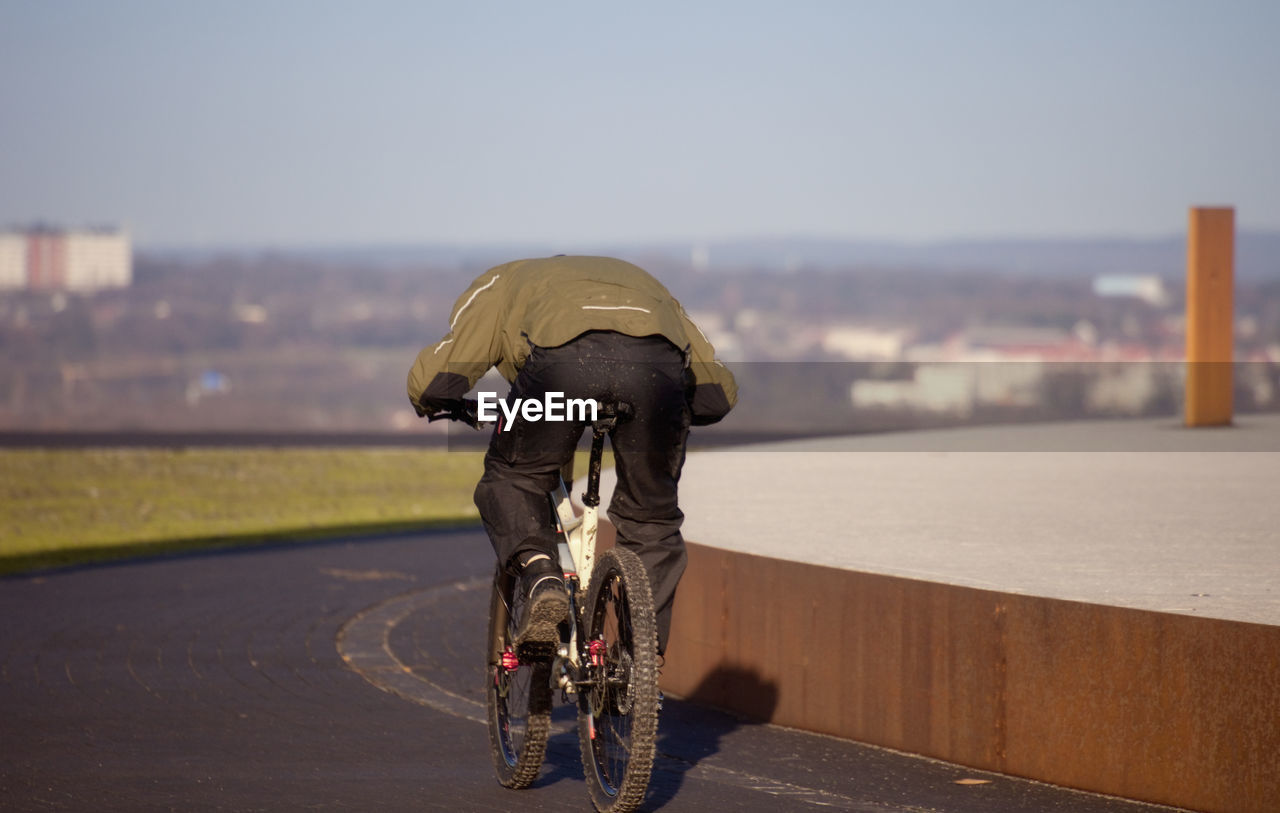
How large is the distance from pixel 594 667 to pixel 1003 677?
62.1 inches

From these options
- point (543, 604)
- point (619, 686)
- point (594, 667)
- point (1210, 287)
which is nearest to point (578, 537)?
point (543, 604)

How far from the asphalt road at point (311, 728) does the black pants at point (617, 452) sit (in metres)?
0.85

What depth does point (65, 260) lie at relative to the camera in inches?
4146

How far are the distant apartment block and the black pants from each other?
99.5m

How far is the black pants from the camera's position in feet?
16.6

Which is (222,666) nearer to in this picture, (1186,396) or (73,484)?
(1186,396)

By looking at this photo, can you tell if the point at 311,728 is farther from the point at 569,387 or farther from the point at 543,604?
the point at 569,387

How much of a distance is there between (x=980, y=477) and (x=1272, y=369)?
6.42 meters

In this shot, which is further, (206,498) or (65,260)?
(65,260)

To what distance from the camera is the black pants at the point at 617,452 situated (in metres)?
5.06

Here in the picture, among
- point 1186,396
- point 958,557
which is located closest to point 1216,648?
point 958,557

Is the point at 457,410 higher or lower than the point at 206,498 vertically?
higher

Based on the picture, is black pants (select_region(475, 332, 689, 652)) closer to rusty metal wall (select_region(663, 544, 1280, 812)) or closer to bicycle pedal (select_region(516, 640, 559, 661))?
bicycle pedal (select_region(516, 640, 559, 661))

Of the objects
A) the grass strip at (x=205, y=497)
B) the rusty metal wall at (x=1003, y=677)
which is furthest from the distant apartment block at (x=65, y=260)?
the rusty metal wall at (x=1003, y=677)
